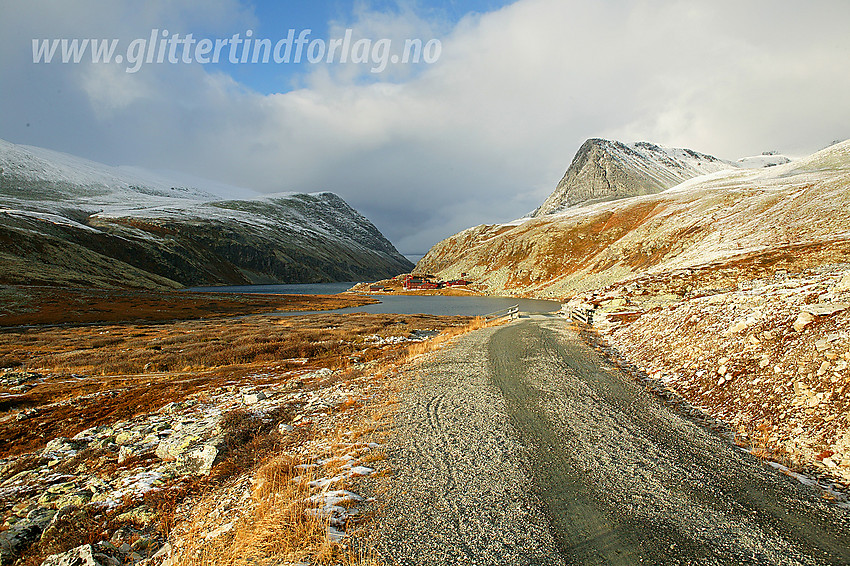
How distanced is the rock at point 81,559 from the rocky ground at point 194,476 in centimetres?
2

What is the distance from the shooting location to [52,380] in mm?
21391

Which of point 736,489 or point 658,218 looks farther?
point 658,218

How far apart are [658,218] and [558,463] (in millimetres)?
121499

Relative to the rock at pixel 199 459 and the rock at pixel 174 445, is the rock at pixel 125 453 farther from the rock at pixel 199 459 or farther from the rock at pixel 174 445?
the rock at pixel 199 459

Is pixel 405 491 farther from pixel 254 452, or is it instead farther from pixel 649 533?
pixel 254 452

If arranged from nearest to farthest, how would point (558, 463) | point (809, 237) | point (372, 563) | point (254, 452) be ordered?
1. point (372, 563)
2. point (558, 463)
3. point (254, 452)
4. point (809, 237)

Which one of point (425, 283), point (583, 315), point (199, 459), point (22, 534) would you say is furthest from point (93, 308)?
point (425, 283)

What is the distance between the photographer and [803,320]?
1216 cm

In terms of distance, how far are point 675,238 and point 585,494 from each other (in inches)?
4029

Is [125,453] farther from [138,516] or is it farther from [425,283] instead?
[425,283]

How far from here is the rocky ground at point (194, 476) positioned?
22.3 feet

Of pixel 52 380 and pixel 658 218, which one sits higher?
pixel 658 218

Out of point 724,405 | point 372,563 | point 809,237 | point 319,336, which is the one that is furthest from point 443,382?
point 809,237

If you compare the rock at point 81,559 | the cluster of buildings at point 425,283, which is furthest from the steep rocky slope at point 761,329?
the cluster of buildings at point 425,283
